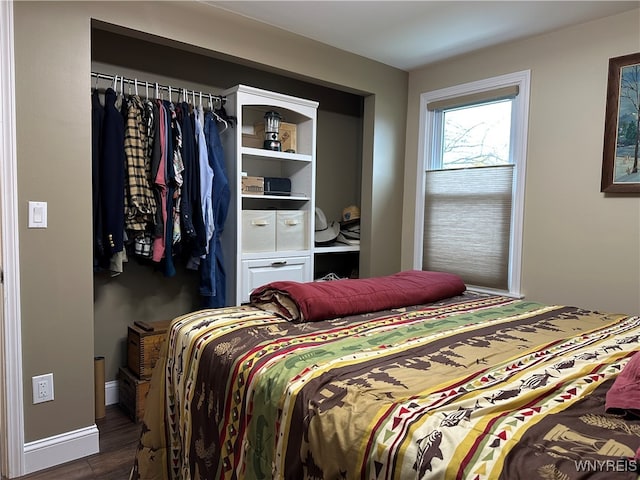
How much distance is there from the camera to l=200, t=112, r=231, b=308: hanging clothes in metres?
2.78

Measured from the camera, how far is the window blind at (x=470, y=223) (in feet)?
10.6

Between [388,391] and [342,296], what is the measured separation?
779 mm

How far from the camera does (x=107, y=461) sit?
85.7 inches

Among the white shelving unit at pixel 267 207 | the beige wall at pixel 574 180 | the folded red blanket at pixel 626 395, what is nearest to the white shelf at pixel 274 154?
the white shelving unit at pixel 267 207

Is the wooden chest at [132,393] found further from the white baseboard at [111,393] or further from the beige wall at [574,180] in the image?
the beige wall at [574,180]

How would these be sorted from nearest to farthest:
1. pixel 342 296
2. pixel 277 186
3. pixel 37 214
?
pixel 342 296, pixel 37 214, pixel 277 186

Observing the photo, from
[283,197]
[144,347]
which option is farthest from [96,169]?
[283,197]

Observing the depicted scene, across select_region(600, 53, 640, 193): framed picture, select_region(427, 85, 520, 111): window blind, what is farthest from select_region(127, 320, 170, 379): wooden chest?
select_region(600, 53, 640, 193): framed picture

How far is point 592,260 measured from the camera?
2.78m

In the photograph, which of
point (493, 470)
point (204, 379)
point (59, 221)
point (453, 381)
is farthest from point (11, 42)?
point (493, 470)

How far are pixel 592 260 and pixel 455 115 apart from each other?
1.51 meters

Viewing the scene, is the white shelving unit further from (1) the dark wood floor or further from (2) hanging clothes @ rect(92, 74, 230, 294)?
(1) the dark wood floor

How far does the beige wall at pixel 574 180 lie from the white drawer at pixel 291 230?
5.11ft

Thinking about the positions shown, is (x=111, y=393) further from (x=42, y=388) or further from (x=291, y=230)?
(x=291, y=230)
